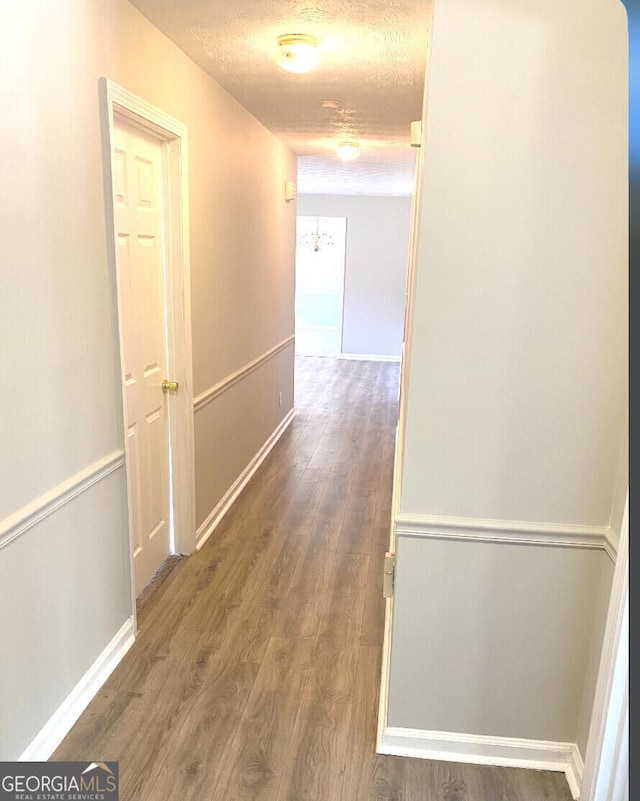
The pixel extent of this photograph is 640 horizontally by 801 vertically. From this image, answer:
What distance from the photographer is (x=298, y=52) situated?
2.42 metres

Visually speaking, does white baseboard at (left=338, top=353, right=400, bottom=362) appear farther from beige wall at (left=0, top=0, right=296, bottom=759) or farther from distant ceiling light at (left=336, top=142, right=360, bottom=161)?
beige wall at (left=0, top=0, right=296, bottom=759)

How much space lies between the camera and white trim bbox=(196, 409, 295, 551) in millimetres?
3352

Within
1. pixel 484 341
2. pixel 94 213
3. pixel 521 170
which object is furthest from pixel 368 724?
pixel 94 213

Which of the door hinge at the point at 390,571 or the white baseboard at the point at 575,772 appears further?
the door hinge at the point at 390,571

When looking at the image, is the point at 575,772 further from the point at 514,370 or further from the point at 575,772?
the point at 514,370

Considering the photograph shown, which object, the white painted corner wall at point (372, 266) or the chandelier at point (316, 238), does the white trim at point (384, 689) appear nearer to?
the white painted corner wall at point (372, 266)

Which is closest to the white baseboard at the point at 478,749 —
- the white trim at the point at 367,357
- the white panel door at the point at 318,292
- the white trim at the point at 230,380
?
the white trim at the point at 230,380

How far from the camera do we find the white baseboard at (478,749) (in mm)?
1901

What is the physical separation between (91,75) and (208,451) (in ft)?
6.48

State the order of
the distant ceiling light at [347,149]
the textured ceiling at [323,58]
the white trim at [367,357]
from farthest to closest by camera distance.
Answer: the white trim at [367,357] < the distant ceiling light at [347,149] < the textured ceiling at [323,58]

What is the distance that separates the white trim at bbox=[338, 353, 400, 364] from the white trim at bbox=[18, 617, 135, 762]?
7141 mm

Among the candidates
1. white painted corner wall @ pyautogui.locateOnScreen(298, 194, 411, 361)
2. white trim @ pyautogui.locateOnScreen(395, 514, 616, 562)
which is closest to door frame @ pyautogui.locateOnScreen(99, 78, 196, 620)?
white trim @ pyautogui.locateOnScreen(395, 514, 616, 562)

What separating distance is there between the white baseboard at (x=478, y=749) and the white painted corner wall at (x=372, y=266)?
7351 mm

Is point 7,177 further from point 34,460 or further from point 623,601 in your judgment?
point 623,601
